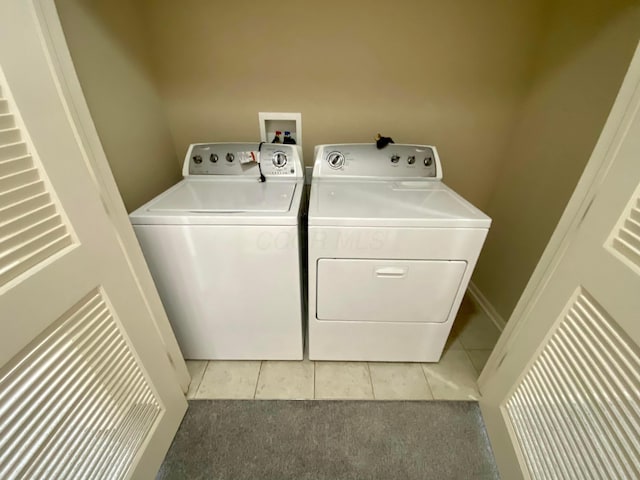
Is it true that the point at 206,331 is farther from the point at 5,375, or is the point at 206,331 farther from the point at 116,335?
the point at 5,375

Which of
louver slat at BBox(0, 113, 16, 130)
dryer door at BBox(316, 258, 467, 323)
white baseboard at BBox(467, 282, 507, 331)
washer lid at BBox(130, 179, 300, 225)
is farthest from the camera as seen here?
white baseboard at BBox(467, 282, 507, 331)

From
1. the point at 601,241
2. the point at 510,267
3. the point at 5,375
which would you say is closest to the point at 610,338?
the point at 601,241

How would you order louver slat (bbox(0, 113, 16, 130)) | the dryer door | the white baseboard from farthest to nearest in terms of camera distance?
the white baseboard, the dryer door, louver slat (bbox(0, 113, 16, 130))

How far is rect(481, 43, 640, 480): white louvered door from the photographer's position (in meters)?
→ 0.59

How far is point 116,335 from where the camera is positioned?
783 mm

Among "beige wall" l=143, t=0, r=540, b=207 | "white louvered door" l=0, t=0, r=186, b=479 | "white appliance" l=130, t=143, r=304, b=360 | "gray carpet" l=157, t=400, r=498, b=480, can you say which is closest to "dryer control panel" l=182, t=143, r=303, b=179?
"white appliance" l=130, t=143, r=304, b=360

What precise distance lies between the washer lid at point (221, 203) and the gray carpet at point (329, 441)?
0.93m

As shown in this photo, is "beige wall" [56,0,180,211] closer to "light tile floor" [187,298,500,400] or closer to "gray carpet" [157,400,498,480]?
"light tile floor" [187,298,500,400]

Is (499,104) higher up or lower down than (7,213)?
higher up

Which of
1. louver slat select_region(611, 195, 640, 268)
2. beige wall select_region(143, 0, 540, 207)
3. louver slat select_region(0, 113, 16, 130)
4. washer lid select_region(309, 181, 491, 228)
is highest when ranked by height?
beige wall select_region(143, 0, 540, 207)

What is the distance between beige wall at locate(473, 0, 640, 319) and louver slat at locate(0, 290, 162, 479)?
193 cm

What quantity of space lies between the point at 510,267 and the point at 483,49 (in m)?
1.27

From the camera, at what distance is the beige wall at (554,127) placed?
1021mm

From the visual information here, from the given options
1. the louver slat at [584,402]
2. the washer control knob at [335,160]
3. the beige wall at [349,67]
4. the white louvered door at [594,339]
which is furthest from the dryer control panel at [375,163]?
the louver slat at [584,402]
